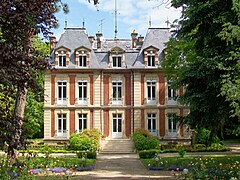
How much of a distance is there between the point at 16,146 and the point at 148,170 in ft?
33.0

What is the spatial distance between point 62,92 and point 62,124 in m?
2.62

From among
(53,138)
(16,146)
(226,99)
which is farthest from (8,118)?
(53,138)

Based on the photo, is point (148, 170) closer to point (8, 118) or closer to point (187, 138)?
point (8, 118)

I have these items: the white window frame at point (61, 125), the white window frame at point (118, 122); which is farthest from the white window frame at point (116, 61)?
the white window frame at point (61, 125)

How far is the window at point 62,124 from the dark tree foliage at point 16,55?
81.0 feet

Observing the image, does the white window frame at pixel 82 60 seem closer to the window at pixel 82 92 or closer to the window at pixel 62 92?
the window at pixel 82 92

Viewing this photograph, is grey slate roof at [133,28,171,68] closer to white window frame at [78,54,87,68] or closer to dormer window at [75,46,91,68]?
dormer window at [75,46,91,68]

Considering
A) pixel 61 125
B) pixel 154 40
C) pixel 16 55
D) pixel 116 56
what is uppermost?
pixel 154 40

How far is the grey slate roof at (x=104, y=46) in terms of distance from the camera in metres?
30.8

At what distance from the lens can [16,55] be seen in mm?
4801

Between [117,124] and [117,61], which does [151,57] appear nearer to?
[117,61]

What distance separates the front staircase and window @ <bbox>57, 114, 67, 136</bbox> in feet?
11.0

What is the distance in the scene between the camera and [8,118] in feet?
16.6

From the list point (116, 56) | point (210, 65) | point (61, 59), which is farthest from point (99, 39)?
point (210, 65)
